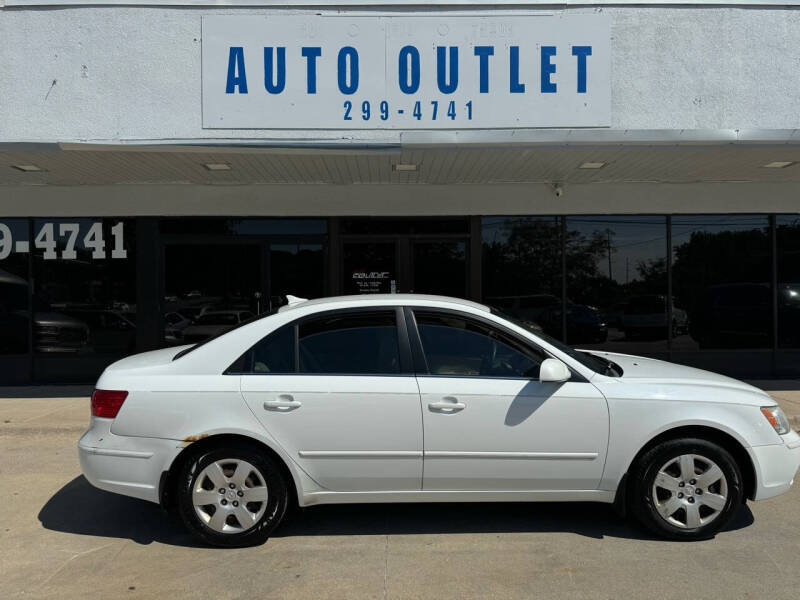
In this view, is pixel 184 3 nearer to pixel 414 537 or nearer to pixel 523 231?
pixel 523 231

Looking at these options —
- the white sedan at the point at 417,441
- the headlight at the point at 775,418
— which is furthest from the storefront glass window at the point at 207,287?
the headlight at the point at 775,418

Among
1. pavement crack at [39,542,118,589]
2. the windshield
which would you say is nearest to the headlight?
the windshield

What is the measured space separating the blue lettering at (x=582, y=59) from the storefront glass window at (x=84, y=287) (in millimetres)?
6769

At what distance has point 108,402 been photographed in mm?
4152

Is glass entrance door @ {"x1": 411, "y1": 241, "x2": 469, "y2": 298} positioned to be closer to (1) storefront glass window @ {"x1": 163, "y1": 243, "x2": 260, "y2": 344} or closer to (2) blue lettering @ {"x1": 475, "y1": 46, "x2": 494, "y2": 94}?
(1) storefront glass window @ {"x1": 163, "y1": 243, "x2": 260, "y2": 344}

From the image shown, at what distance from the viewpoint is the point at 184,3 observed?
7578 mm

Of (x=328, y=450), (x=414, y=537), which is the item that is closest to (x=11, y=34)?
(x=328, y=450)

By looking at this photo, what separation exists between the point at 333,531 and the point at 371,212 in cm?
611

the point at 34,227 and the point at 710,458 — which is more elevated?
the point at 34,227

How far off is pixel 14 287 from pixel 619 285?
927 cm

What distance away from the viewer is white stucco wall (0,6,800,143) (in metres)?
7.63

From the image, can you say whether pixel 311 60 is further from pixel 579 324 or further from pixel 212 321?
pixel 579 324

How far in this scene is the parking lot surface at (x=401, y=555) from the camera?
3576mm

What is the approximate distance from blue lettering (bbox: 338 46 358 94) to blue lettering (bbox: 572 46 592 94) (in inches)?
103
